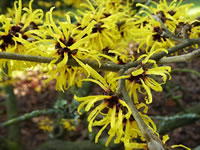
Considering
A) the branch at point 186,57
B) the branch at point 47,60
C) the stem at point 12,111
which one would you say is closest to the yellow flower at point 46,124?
the stem at point 12,111

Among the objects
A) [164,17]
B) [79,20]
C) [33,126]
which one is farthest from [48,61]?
[33,126]

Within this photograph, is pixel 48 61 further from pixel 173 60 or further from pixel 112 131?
pixel 173 60

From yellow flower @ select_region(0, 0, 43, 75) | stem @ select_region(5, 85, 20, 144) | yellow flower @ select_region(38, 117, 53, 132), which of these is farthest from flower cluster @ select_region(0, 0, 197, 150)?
stem @ select_region(5, 85, 20, 144)

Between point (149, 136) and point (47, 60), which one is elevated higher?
point (47, 60)

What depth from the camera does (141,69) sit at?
0.89 m

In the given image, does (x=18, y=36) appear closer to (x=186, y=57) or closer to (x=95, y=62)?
(x=95, y=62)

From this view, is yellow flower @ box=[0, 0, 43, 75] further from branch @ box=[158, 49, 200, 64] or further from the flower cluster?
branch @ box=[158, 49, 200, 64]

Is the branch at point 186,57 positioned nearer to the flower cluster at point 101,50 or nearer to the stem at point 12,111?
the flower cluster at point 101,50

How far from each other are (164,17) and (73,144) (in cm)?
270

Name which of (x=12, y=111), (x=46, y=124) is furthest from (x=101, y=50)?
(x=12, y=111)

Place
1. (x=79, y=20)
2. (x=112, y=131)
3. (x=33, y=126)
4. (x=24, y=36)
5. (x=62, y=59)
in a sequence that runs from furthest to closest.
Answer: (x=33, y=126), (x=79, y=20), (x=24, y=36), (x=62, y=59), (x=112, y=131)

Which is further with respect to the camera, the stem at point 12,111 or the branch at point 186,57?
the stem at point 12,111

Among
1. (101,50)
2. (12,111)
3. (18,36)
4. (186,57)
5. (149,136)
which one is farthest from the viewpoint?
(12,111)

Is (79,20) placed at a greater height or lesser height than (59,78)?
greater
